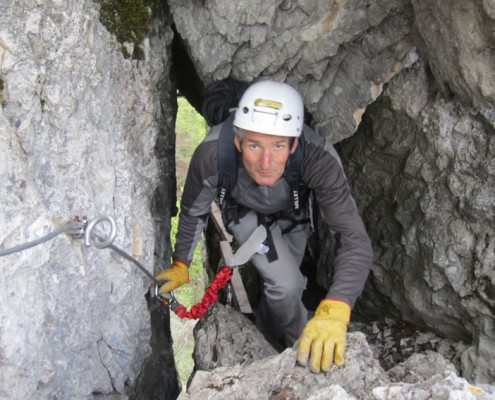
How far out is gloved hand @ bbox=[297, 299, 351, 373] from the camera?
11.6ft

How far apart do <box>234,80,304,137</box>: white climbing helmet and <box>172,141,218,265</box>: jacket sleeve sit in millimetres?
426

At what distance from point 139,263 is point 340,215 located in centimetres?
182

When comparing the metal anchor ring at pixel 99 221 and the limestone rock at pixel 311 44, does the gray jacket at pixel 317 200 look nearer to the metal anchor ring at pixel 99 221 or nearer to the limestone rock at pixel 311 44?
the limestone rock at pixel 311 44

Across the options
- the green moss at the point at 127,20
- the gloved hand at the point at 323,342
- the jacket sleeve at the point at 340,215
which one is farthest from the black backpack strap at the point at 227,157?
the gloved hand at the point at 323,342

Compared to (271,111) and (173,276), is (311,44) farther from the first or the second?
(173,276)

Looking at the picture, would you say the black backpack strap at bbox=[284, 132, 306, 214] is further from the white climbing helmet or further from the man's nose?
the man's nose

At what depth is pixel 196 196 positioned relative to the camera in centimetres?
502

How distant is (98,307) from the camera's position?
14.4 ft

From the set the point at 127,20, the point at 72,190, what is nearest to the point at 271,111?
the point at 127,20

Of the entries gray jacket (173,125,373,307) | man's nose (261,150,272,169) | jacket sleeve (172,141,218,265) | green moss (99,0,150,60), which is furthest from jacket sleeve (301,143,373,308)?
green moss (99,0,150,60)

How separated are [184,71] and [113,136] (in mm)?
2731

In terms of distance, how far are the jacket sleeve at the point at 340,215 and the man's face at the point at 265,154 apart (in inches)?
10.0

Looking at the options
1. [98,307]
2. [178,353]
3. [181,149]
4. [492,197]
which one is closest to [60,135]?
[98,307]

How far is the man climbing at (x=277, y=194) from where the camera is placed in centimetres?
429
